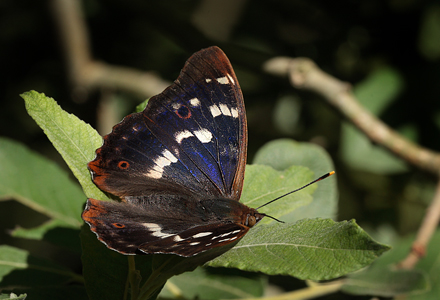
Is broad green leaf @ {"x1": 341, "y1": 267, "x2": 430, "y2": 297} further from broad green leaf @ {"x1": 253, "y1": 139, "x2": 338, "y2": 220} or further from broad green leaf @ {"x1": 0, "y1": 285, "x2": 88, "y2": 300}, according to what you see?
broad green leaf @ {"x1": 0, "y1": 285, "x2": 88, "y2": 300}

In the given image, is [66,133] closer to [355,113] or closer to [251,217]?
[251,217]

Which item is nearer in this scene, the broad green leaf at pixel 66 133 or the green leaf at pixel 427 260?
the broad green leaf at pixel 66 133

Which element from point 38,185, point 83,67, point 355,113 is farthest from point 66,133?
point 83,67

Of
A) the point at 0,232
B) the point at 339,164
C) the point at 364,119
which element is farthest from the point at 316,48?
the point at 0,232

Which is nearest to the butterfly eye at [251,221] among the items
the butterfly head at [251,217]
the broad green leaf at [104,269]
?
the butterfly head at [251,217]

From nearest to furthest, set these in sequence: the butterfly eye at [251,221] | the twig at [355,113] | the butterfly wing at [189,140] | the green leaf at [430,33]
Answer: the butterfly eye at [251,221] → the butterfly wing at [189,140] → the twig at [355,113] → the green leaf at [430,33]

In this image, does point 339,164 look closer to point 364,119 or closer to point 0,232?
point 364,119

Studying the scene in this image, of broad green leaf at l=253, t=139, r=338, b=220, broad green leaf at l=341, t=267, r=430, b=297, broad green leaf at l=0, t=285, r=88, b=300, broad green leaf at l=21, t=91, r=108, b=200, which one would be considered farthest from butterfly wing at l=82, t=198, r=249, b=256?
broad green leaf at l=341, t=267, r=430, b=297

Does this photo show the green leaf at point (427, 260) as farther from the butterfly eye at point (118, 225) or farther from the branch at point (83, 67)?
the branch at point (83, 67)
